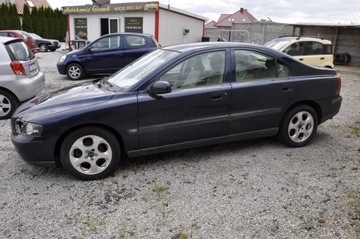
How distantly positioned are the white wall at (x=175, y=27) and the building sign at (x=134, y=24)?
3.89 ft

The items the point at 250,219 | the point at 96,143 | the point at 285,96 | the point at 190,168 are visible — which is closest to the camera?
the point at 250,219

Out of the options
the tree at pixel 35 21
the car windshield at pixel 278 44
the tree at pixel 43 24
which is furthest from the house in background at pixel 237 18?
the car windshield at pixel 278 44

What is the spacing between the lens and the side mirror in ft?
11.6

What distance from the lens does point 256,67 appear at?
420 cm

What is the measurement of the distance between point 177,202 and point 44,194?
1.39 m

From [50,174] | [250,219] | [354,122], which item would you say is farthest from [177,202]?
[354,122]

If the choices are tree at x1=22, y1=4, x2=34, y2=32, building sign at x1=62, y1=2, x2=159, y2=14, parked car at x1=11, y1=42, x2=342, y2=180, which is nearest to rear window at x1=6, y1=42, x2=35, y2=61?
parked car at x1=11, y1=42, x2=342, y2=180

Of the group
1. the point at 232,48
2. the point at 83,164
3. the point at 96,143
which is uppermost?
the point at 232,48

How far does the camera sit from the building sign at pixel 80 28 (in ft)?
63.8

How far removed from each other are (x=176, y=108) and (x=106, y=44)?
7.28 meters

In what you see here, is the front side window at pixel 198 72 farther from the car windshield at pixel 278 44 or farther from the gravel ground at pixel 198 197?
the car windshield at pixel 278 44

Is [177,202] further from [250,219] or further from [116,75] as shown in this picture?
[116,75]

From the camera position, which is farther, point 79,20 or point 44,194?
point 79,20

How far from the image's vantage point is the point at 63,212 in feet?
9.77
